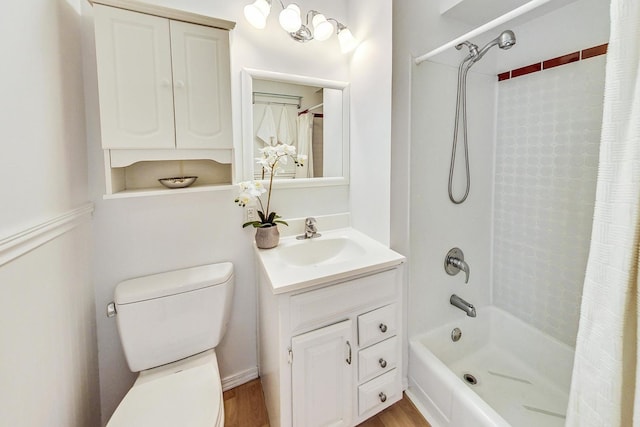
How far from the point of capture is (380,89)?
1449 mm

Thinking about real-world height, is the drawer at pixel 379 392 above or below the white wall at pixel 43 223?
below

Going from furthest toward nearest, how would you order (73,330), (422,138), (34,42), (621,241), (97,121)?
(422,138) < (97,121) < (73,330) < (34,42) < (621,241)

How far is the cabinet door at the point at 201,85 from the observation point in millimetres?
1156

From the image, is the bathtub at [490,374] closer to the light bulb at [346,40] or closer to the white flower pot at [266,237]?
the white flower pot at [266,237]

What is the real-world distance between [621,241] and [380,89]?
1.14 m

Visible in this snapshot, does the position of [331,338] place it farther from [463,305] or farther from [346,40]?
[346,40]

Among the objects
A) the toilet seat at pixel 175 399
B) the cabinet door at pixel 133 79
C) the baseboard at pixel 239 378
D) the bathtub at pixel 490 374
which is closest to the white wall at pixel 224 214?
the baseboard at pixel 239 378

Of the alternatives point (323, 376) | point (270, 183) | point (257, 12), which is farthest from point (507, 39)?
point (323, 376)

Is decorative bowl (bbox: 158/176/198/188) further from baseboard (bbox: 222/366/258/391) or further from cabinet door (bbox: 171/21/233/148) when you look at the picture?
baseboard (bbox: 222/366/258/391)

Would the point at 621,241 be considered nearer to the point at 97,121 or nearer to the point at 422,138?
the point at 422,138

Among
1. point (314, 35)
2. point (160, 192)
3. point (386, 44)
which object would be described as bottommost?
point (160, 192)

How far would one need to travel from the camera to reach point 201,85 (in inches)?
47.2

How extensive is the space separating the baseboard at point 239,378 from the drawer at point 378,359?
2.45 ft

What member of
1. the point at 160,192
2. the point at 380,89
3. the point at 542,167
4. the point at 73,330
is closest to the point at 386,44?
the point at 380,89
